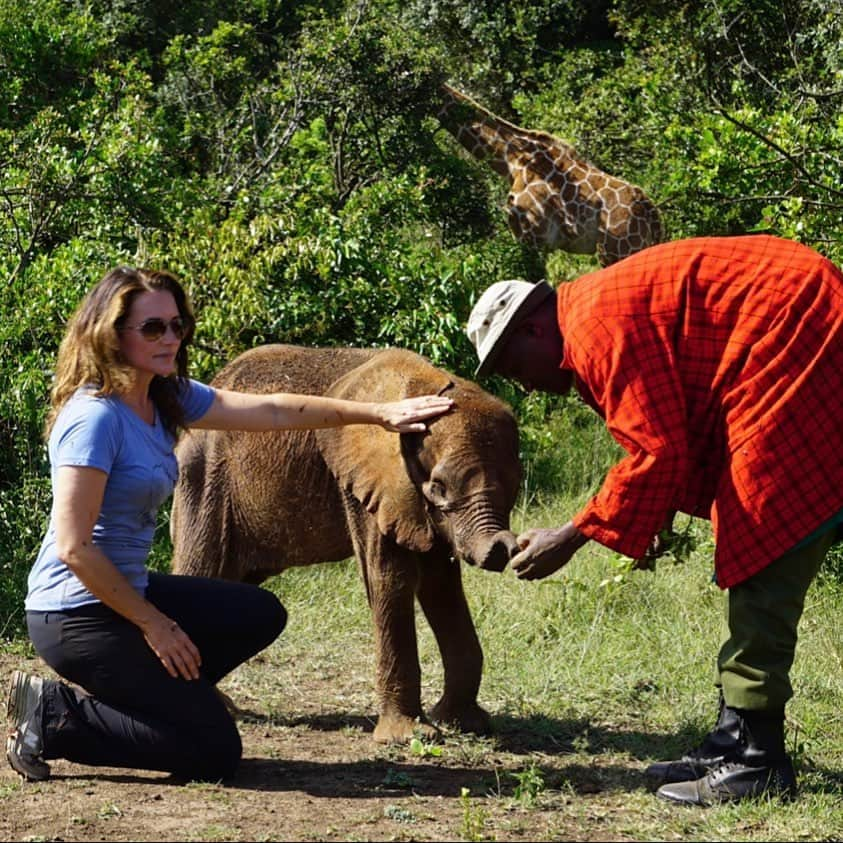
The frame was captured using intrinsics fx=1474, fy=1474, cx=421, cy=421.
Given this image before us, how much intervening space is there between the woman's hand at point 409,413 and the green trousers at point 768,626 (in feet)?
4.53

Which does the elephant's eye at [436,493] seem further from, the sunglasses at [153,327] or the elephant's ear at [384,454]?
the sunglasses at [153,327]

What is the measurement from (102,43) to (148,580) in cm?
903

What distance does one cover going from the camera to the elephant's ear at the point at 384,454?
19.1 ft

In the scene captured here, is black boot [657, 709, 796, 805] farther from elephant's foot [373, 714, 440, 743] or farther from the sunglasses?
the sunglasses

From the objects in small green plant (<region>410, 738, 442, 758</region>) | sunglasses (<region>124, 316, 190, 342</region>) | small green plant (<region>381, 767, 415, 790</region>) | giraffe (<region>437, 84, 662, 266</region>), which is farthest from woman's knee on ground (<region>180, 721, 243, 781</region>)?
giraffe (<region>437, 84, 662, 266</region>)

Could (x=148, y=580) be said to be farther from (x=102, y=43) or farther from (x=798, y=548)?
(x=102, y=43)

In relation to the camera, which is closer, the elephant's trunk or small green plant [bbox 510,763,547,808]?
small green plant [bbox 510,763,547,808]

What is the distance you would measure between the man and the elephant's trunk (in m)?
0.42

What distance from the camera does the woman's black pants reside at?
506cm

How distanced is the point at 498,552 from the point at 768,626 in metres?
1.04

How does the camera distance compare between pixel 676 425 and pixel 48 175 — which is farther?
pixel 48 175

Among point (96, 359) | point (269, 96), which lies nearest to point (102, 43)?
point (269, 96)

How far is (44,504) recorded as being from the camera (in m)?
8.72

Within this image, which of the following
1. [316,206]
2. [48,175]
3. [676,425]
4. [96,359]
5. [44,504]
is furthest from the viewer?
[316,206]
